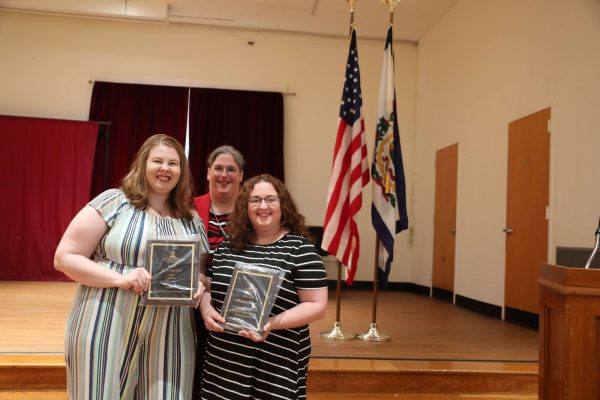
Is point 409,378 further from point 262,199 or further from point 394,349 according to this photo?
point 262,199

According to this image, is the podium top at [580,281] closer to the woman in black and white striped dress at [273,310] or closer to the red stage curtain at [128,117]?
the woman in black and white striped dress at [273,310]

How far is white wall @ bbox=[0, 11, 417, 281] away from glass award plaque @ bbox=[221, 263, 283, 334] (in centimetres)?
668

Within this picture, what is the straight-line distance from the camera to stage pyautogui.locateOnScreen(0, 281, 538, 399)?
11.9ft

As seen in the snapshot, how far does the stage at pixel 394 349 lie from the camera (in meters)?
3.62

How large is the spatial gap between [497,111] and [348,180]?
2.69 metres

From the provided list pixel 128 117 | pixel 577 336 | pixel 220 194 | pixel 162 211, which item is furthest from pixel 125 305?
pixel 128 117

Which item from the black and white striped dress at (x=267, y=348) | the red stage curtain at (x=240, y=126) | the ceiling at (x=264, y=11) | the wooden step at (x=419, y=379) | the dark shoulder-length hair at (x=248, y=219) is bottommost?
the wooden step at (x=419, y=379)

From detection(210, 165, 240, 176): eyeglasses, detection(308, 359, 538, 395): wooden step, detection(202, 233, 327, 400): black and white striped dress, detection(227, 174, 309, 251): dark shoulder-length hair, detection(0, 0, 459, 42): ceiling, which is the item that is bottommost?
detection(308, 359, 538, 395): wooden step

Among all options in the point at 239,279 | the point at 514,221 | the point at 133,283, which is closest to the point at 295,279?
the point at 239,279

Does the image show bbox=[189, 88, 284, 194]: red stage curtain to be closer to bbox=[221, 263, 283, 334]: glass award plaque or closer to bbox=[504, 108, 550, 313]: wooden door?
bbox=[504, 108, 550, 313]: wooden door

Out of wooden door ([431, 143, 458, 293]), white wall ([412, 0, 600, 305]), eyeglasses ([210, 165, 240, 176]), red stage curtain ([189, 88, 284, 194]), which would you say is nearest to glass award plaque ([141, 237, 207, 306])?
eyeglasses ([210, 165, 240, 176])

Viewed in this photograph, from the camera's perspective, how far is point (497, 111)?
21.1 feet

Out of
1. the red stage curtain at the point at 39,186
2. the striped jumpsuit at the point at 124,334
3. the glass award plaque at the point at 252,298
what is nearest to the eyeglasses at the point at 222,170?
the striped jumpsuit at the point at 124,334

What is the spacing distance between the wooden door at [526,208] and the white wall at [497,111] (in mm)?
131
